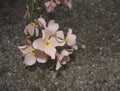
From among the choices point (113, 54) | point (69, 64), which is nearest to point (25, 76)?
point (69, 64)

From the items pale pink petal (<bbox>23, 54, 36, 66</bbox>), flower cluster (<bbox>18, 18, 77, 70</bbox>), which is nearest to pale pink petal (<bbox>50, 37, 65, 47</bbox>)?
flower cluster (<bbox>18, 18, 77, 70</bbox>)

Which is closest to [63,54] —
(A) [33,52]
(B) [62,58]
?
(B) [62,58]

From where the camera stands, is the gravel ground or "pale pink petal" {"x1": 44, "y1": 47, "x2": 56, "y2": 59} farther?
the gravel ground

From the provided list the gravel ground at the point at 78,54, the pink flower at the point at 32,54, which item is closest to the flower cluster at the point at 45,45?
the pink flower at the point at 32,54

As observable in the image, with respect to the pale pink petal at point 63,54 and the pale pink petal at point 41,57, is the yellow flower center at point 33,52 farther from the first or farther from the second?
the pale pink petal at point 63,54

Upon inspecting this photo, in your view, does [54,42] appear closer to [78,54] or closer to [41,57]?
[41,57]

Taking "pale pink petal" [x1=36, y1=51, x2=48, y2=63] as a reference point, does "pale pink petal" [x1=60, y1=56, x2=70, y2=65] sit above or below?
below

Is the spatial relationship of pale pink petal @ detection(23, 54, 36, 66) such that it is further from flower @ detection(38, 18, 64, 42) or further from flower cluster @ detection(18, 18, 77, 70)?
flower @ detection(38, 18, 64, 42)

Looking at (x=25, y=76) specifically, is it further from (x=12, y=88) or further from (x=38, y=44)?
(x=38, y=44)

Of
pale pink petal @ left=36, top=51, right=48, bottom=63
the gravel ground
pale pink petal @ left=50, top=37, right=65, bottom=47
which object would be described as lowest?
the gravel ground
